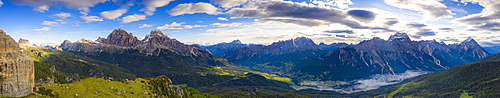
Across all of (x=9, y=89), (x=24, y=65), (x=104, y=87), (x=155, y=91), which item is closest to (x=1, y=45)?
(x=24, y=65)

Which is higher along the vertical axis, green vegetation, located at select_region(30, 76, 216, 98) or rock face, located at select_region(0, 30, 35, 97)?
rock face, located at select_region(0, 30, 35, 97)

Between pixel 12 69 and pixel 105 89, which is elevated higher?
pixel 12 69

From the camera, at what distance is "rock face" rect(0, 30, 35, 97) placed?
2234 inches

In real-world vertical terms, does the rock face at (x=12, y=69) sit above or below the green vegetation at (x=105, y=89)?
above

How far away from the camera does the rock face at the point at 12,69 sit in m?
56.8

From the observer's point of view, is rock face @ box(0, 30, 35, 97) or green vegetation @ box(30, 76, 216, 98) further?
green vegetation @ box(30, 76, 216, 98)

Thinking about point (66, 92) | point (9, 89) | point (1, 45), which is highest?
point (1, 45)

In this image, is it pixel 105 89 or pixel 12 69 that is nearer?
pixel 12 69

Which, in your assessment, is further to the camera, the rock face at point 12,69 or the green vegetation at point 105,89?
the green vegetation at point 105,89

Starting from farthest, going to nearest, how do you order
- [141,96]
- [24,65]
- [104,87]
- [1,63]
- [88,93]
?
[141,96], [104,87], [88,93], [24,65], [1,63]

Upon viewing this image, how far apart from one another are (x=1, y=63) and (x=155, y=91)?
352 ft

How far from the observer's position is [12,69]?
189ft

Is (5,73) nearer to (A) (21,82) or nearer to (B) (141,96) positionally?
(A) (21,82)

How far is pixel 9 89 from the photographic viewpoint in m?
57.9
